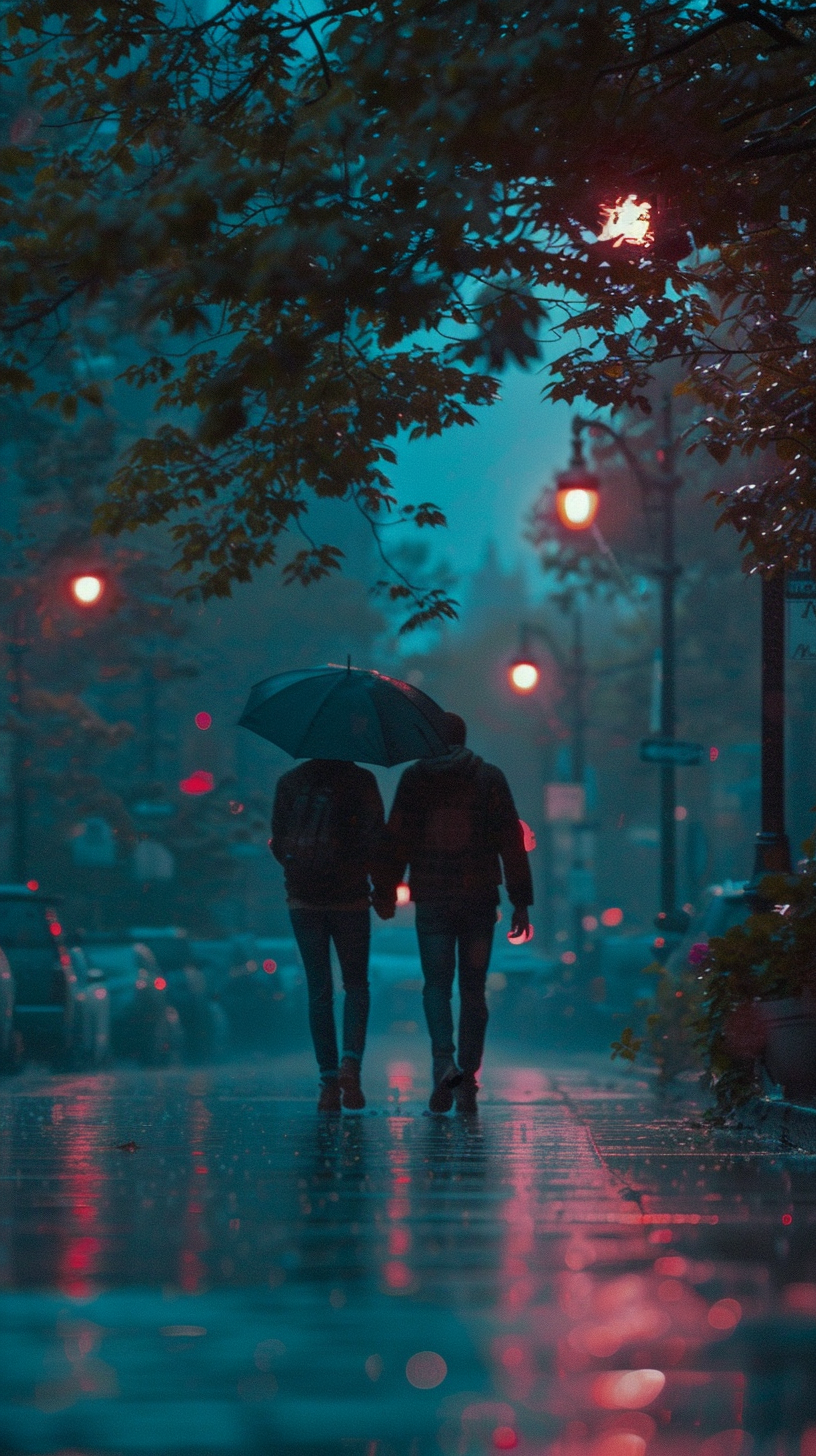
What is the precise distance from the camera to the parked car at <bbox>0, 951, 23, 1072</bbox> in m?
18.7

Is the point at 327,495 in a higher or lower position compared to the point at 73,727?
lower

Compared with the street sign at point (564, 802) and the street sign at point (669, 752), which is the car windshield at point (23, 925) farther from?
the street sign at point (564, 802)

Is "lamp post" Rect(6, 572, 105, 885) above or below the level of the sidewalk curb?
above

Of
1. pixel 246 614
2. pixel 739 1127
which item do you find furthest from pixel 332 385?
pixel 246 614

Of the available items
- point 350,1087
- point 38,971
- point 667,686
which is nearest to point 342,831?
point 350,1087

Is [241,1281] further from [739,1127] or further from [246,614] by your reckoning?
[246,614]

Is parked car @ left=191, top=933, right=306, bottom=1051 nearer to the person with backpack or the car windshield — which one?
the car windshield

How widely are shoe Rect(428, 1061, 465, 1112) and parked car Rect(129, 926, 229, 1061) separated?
741 inches

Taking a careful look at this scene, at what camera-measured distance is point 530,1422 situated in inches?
154

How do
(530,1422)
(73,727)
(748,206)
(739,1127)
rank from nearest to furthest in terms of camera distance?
(530,1422) < (748,206) < (739,1127) < (73,727)

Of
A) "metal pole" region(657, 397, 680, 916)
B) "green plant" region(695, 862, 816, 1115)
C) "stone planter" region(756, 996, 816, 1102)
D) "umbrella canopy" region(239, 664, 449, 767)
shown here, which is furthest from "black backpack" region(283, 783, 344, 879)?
"metal pole" region(657, 397, 680, 916)

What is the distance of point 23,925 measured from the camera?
2133cm

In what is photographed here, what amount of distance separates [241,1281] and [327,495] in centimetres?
768

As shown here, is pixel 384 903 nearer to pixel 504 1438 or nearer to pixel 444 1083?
pixel 444 1083
